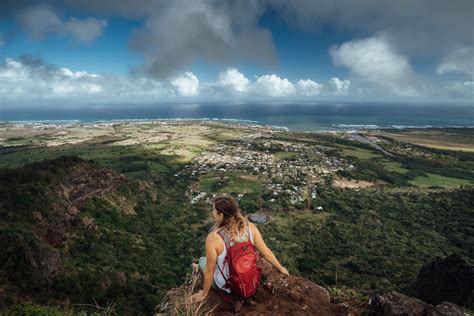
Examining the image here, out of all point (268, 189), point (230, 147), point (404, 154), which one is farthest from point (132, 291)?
point (404, 154)

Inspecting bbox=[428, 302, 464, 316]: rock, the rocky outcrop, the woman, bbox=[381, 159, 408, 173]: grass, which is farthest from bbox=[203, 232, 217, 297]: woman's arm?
bbox=[381, 159, 408, 173]: grass

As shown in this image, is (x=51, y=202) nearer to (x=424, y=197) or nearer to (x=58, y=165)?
(x=58, y=165)

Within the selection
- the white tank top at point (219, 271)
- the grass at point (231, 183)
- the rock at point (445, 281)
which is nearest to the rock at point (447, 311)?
the white tank top at point (219, 271)

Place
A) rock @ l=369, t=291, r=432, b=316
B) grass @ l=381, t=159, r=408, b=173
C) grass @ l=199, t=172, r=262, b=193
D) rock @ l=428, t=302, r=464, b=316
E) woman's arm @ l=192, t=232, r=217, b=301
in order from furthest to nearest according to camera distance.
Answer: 1. grass @ l=381, t=159, r=408, b=173
2. grass @ l=199, t=172, r=262, b=193
3. rock @ l=369, t=291, r=432, b=316
4. rock @ l=428, t=302, r=464, b=316
5. woman's arm @ l=192, t=232, r=217, b=301

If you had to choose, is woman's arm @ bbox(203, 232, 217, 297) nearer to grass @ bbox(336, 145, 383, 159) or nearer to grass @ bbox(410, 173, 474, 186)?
grass @ bbox(410, 173, 474, 186)

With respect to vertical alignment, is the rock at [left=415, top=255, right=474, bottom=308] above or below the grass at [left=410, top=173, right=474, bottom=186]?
above

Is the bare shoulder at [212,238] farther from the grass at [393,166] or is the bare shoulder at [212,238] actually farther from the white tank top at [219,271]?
the grass at [393,166]
